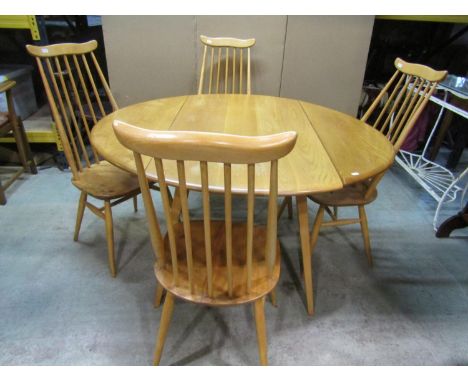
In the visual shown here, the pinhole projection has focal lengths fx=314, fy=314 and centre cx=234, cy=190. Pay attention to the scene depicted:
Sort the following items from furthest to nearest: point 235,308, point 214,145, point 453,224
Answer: point 453,224
point 235,308
point 214,145

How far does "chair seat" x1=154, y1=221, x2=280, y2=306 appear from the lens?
0.96 m

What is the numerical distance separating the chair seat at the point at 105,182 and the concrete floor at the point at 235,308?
1.47 feet

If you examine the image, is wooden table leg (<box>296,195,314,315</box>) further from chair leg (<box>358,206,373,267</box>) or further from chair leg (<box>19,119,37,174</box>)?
chair leg (<box>19,119,37,174</box>)

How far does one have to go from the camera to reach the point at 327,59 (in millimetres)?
2332

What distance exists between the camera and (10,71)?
2484mm

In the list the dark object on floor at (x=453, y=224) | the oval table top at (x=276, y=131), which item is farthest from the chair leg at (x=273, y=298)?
the dark object on floor at (x=453, y=224)

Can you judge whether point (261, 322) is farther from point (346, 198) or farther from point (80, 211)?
point (80, 211)

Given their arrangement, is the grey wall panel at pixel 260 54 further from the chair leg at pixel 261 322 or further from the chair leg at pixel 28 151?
the chair leg at pixel 261 322

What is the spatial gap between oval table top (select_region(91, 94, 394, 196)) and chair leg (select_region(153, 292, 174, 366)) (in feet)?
1.49

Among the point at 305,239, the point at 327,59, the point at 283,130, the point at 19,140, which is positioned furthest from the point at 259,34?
the point at 19,140

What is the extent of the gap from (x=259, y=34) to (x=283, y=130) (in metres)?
1.25

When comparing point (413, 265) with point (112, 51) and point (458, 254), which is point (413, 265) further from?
point (112, 51)

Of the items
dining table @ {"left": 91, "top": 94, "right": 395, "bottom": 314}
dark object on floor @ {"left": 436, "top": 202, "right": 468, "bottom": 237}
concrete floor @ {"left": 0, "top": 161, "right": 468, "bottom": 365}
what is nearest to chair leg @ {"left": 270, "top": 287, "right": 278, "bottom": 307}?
concrete floor @ {"left": 0, "top": 161, "right": 468, "bottom": 365}
